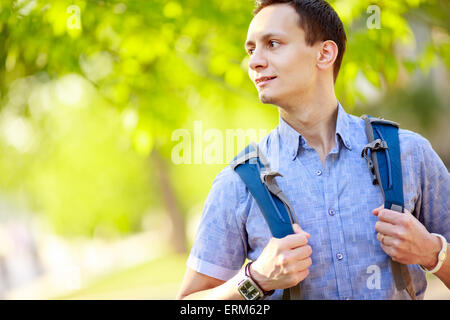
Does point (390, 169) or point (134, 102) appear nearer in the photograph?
point (390, 169)

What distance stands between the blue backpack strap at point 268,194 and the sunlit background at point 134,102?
1.94 m

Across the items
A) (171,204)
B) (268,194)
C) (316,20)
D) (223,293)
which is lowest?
(171,204)

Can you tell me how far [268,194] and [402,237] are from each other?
1.71 feet

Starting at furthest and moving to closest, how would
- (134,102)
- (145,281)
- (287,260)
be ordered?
(145,281) → (134,102) → (287,260)

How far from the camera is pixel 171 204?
Answer: 15.7 meters

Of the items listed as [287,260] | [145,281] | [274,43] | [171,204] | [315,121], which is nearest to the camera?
[287,260]

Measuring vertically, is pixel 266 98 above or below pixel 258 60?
below

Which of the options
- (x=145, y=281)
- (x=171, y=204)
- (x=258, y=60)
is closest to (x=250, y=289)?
(x=258, y=60)

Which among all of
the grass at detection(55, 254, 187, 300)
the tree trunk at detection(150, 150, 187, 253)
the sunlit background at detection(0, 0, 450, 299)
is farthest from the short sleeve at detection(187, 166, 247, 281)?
the tree trunk at detection(150, 150, 187, 253)

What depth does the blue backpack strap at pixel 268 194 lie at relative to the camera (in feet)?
6.67

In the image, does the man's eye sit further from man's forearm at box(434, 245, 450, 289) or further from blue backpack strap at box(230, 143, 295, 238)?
man's forearm at box(434, 245, 450, 289)

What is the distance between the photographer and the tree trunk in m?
15.1

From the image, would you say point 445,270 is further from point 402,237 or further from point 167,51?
point 167,51
